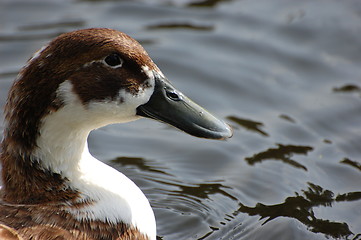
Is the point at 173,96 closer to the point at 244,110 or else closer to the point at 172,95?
the point at 172,95

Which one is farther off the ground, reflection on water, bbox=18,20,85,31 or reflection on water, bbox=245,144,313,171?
reflection on water, bbox=18,20,85,31

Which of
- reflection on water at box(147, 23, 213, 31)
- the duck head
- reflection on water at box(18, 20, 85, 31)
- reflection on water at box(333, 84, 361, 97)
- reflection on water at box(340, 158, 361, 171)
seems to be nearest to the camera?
the duck head

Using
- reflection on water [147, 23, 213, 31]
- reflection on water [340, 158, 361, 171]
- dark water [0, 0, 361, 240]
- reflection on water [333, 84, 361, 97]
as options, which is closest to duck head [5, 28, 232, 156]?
dark water [0, 0, 361, 240]

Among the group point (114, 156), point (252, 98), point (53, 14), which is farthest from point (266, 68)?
point (53, 14)

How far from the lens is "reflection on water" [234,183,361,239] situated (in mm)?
6004

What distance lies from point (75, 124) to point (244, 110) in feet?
9.97

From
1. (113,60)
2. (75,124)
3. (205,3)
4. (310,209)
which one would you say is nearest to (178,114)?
(113,60)

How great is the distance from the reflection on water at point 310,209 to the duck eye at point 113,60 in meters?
1.93

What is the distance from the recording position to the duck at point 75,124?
4.81 m

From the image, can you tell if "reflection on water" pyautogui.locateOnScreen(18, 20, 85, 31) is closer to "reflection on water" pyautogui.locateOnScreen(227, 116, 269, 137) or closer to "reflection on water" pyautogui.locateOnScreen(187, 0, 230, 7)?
"reflection on water" pyautogui.locateOnScreen(187, 0, 230, 7)

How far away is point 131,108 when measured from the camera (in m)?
5.03

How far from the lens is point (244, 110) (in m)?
7.65

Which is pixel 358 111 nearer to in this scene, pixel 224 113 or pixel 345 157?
pixel 345 157

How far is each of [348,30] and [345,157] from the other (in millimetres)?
2349
